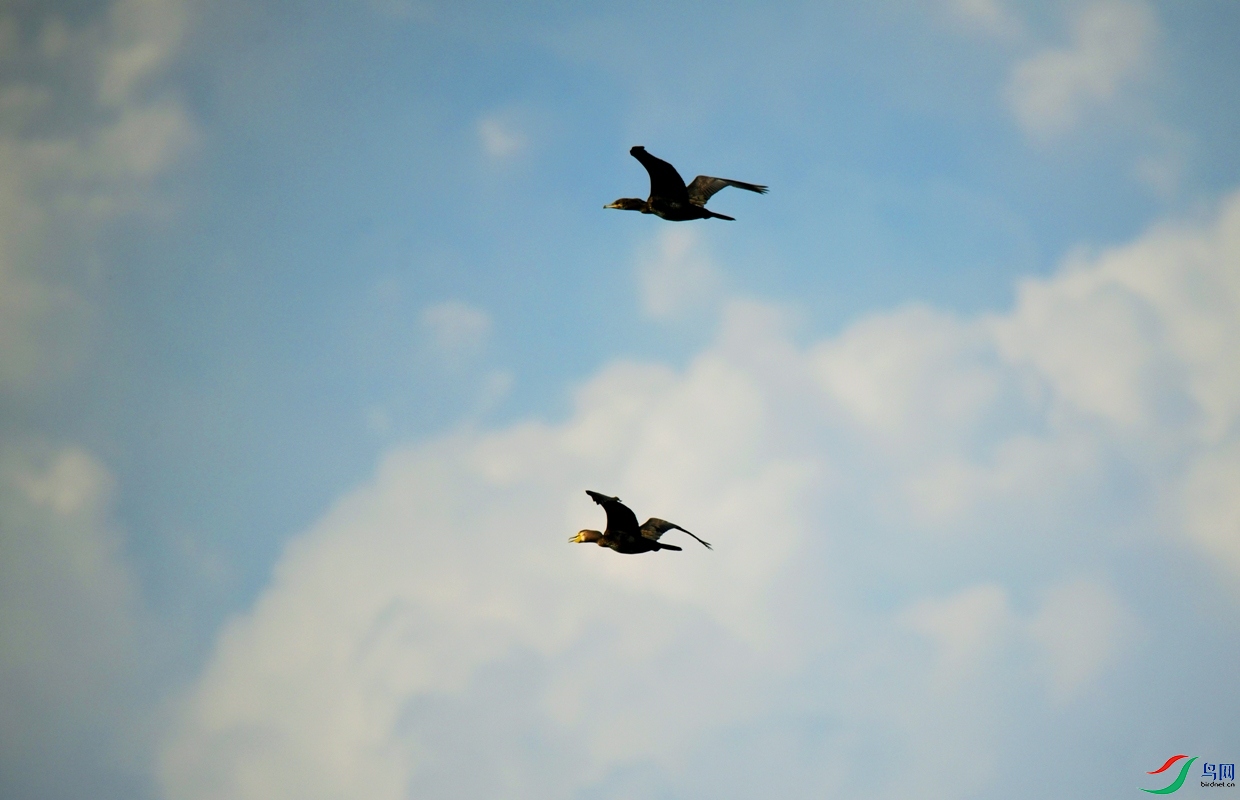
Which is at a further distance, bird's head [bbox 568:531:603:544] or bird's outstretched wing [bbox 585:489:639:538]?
bird's head [bbox 568:531:603:544]

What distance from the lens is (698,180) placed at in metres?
35.7

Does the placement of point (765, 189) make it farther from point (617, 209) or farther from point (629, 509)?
point (629, 509)

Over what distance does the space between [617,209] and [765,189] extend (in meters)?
5.06

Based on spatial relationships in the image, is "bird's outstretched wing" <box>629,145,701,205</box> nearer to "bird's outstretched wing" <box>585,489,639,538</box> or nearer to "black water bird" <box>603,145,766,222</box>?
"black water bird" <box>603,145,766,222</box>

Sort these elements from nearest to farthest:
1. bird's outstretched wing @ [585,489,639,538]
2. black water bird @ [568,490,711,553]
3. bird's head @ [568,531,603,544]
Answer: bird's outstretched wing @ [585,489,639,538], black water bird @ [568,490,711,553], bird's head @ [568,531,603,544]

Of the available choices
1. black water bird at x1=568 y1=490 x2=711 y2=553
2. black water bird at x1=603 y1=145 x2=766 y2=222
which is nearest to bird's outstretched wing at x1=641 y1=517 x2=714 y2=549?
black water bird at x1=568 y1=490 x2=711 y2=553

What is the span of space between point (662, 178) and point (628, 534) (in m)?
10.7

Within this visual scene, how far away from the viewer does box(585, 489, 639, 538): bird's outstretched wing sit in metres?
28.7

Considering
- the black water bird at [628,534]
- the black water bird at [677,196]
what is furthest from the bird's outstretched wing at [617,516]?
the black water bird at [677,196]

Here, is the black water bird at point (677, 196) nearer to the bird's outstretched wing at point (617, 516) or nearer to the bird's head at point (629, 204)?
the bird's head at point (629, 204)

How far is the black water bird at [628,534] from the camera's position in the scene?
30656 millimetres

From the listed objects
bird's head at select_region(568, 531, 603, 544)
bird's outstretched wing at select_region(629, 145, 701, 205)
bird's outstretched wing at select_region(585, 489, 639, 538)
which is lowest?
bird's outstretched wing at select_region(585, 489, 639, 538)

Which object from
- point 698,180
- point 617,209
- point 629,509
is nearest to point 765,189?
point 698,180

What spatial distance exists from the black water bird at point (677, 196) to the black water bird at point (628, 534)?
960 centimetres
